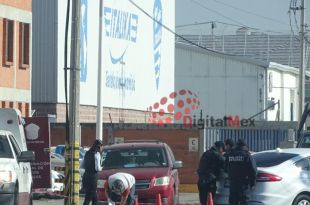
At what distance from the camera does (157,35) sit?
61.7 meters

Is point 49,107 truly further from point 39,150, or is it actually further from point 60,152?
point 39,150

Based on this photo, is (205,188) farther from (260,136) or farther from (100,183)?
(260,136)

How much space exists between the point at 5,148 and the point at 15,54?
76.3ft

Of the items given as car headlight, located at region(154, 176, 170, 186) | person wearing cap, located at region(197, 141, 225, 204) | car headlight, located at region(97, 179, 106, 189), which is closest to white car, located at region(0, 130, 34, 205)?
car headlight, located at region(97, 179, 106, 189)

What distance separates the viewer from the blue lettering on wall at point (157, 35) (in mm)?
61000

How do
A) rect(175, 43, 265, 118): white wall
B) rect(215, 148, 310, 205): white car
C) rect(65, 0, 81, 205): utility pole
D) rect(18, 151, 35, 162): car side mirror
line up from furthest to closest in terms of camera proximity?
rect(175, 43, 265, 118): white wall, rect(65, 0, 81, 205): utility pole, rect(215, 148, 310, 205): white car, rect(18, 151, 35, 162): car side mirror

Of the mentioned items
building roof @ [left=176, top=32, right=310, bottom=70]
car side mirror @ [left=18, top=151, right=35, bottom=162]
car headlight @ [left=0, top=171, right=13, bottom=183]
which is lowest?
car headlight @ [left=0, top=171, right=13, bottom=183]

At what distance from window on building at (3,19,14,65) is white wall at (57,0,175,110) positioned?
4527mm

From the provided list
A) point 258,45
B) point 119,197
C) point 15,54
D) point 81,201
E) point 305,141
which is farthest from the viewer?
point 258,45

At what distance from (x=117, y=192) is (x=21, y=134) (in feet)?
16.7

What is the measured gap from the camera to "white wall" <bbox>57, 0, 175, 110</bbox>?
49.2 meters

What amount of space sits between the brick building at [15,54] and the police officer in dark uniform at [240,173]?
21.3 m

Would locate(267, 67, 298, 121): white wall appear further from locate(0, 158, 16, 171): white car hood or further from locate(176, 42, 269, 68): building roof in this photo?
locate(0, 158, 16, 171): white car hood

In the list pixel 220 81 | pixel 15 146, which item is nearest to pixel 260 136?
Answer: pixel 15 146
